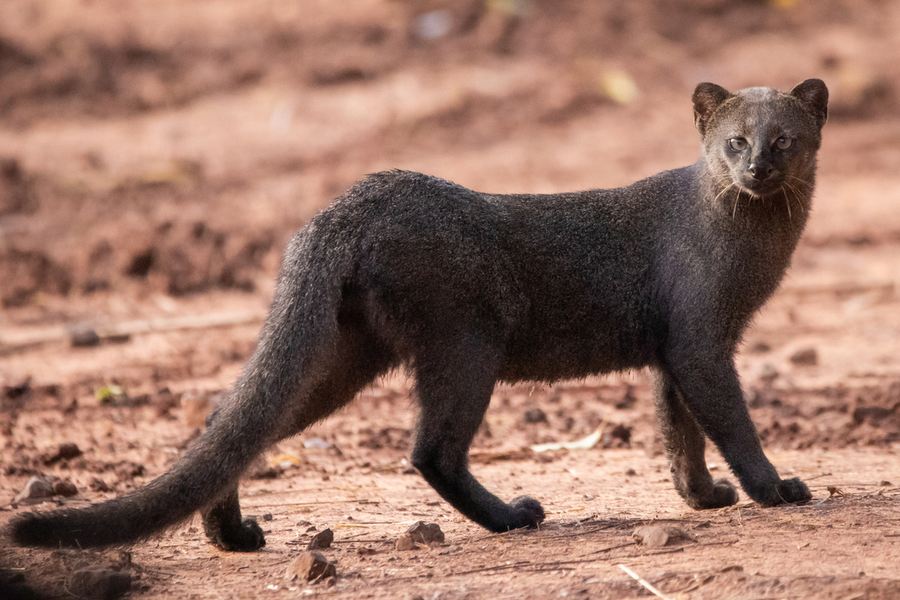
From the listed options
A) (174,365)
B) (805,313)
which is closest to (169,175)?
(174,365)

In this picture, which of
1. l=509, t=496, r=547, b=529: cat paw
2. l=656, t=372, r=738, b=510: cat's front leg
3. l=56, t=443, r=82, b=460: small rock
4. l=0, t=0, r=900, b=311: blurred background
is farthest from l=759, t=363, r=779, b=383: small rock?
l=0, t=0, r=900, b=311: blurred background

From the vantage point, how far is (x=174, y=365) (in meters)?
7.38

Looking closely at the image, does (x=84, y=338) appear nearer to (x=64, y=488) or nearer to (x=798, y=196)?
(x=64, y=488)

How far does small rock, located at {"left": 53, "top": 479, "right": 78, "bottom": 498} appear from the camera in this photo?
15.7 feet

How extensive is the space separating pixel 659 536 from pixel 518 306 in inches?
43.4

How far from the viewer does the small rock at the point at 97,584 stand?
3.51 metres

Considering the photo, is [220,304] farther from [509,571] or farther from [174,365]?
[509,571]

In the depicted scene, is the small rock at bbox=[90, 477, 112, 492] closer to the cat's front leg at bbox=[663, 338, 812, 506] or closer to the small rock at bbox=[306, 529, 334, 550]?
the small rock at bbox=[306, 529, 334, 550]

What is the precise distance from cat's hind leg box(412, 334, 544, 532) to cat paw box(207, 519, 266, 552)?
27.4 inches

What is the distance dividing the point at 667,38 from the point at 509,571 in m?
12.4

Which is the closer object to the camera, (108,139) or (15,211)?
(15,211)

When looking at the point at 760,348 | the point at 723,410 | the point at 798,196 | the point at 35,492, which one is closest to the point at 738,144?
the point at 798,196

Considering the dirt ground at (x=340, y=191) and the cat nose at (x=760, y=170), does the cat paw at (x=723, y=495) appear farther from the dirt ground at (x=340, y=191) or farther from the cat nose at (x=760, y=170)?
the cat nose at (x=760, y=170)

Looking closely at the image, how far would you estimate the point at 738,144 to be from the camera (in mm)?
4805
